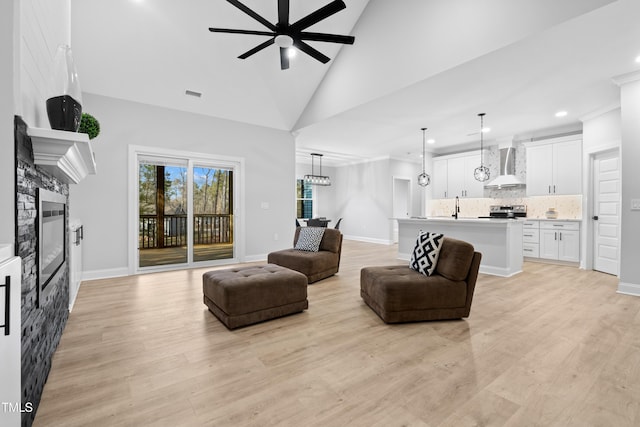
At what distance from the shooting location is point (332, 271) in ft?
15.2

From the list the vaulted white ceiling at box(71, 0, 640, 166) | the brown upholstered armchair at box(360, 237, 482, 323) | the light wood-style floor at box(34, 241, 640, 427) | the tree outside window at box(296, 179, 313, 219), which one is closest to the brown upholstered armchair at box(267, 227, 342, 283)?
the light wood-style floor at box(34, 241, 640, 427)

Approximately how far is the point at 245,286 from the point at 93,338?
1285 mm

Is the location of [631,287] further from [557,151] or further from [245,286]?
[245,286]

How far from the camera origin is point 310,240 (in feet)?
15.5

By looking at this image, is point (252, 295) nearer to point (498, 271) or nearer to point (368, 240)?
point (498, 271)

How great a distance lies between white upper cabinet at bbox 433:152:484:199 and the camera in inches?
305

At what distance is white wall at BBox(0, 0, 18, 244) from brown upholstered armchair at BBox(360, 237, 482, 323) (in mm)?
2532

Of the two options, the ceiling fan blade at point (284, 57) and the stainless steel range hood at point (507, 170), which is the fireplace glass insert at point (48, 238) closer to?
the ceiling fan blade at point (284, 57)

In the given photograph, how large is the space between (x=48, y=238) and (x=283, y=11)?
2735mm

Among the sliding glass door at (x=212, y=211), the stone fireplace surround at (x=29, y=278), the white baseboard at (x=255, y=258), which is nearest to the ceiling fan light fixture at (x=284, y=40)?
the stone fireplace surround at (x=29, y=278)

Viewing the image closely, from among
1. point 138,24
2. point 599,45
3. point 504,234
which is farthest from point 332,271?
point 138,24

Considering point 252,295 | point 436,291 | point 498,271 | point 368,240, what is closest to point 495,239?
point 498,271

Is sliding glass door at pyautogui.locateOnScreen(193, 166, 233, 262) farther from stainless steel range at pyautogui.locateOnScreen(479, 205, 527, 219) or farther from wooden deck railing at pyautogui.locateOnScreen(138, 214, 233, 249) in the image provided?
stainless steel range at pyautogui.locateOnScreen(479, 205, 527, 219)

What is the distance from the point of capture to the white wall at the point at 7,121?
4.14ft
